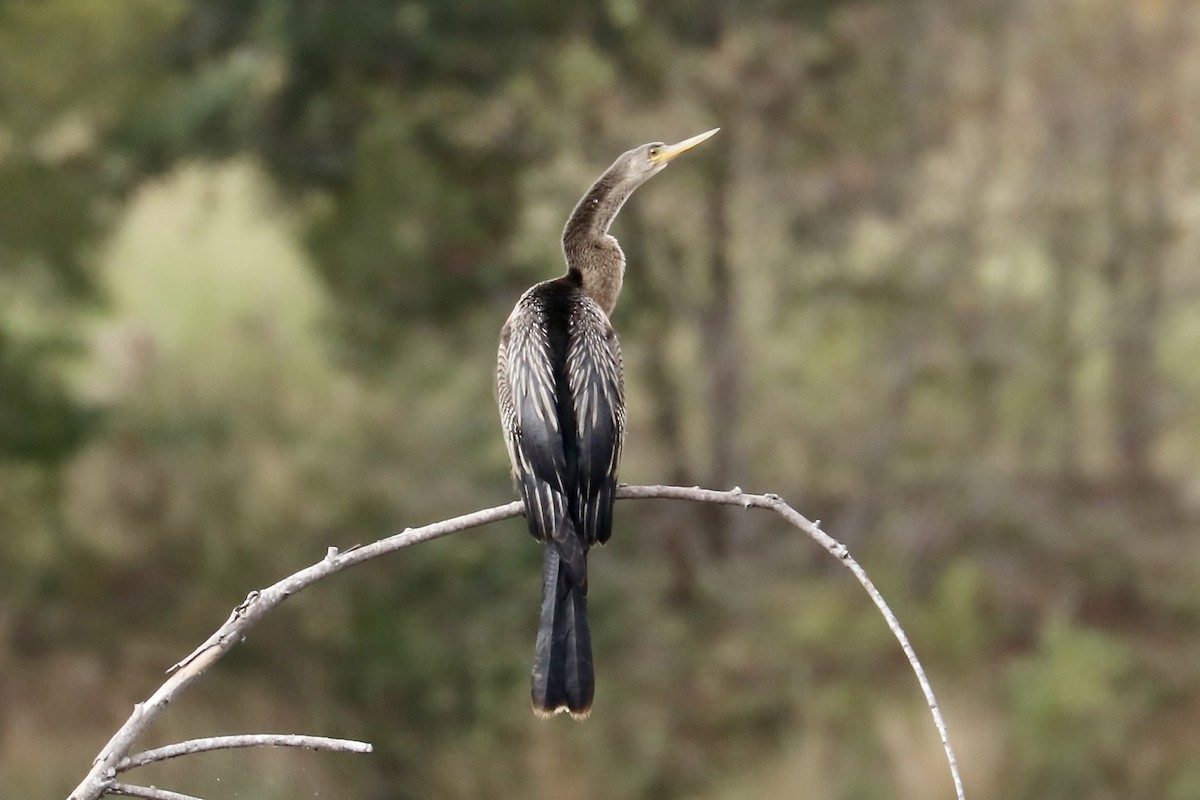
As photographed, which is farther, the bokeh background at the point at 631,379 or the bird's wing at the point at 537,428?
the bokeh background at the point at 631,379

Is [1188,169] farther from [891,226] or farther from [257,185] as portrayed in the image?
[257,185]

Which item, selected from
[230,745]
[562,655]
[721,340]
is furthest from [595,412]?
[721,340]

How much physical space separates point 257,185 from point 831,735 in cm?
461

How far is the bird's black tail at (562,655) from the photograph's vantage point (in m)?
2.42

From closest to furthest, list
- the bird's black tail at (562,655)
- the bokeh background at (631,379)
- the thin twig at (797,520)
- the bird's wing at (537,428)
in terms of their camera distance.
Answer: the thin twig at (797,520), the bird's black tail at (562,655), the bird's wing at (537,428), the bokeh background at (631,379)

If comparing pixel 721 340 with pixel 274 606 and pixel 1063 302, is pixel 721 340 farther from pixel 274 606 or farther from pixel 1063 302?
pixel 274 606

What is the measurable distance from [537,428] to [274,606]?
0.99 m

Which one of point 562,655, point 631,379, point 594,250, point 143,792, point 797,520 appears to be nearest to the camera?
point 143,792

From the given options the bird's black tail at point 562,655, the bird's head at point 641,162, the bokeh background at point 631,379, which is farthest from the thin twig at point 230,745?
the bokeh background at point 631,379

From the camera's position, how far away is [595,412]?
9.32ft

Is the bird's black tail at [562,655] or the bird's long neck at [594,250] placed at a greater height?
the bird's long neck at [594,250]

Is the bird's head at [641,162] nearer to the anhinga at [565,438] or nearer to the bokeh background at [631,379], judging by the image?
the anhinga at [565,438]

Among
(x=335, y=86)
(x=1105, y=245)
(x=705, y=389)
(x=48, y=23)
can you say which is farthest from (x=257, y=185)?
(x=1105, y=245)

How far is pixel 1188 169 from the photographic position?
10.7 meters
